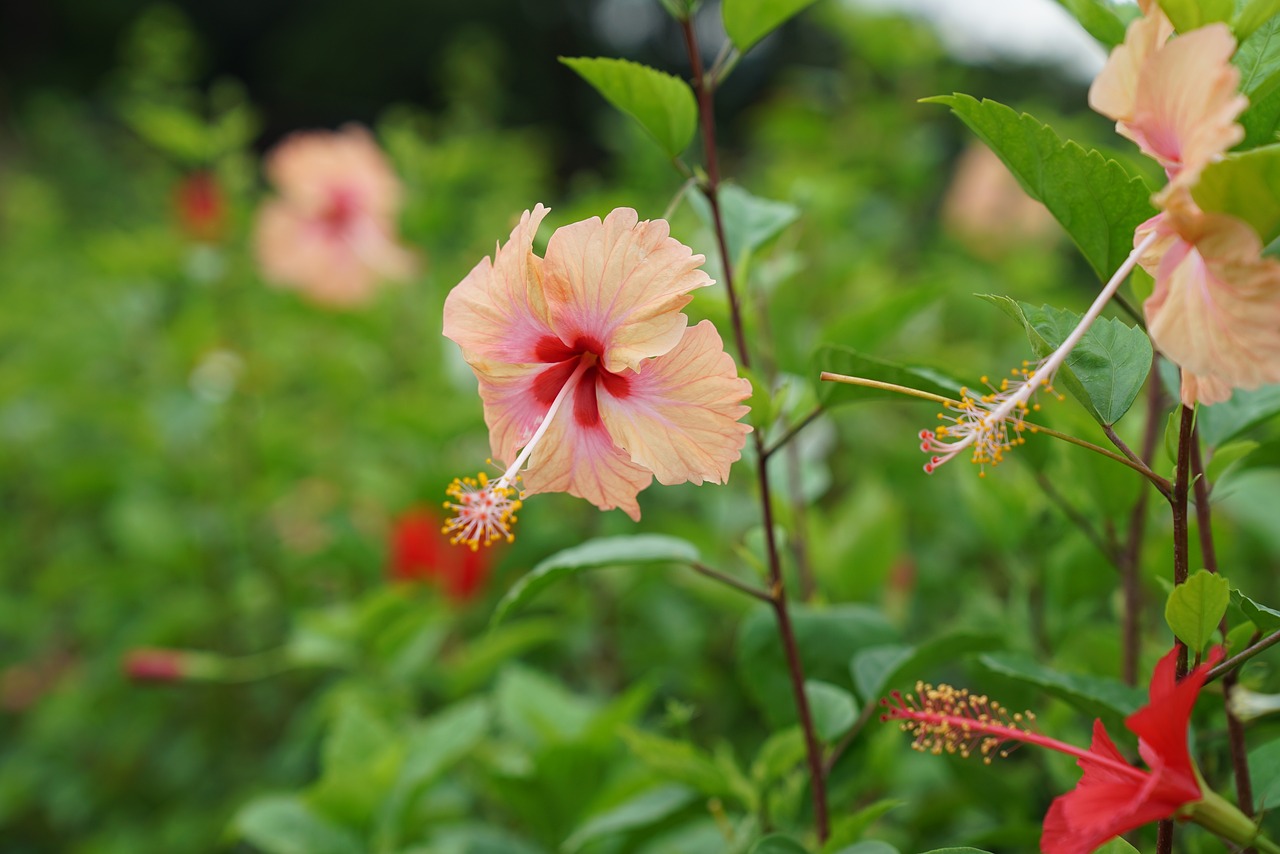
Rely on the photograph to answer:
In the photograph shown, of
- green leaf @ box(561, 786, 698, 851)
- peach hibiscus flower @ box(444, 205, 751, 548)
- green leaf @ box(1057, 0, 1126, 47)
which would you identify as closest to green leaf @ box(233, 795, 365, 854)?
green leaf @ box(561, 786, 698, 851)

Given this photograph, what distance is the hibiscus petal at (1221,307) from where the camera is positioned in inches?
18.2

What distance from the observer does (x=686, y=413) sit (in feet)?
2.04

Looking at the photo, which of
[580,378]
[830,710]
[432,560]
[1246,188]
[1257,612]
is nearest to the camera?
[1246,188]

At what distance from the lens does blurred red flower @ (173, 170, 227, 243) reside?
207 centimetres

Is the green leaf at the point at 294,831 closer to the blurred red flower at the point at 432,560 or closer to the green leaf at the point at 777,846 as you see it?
the green leaf at the point at 777,846

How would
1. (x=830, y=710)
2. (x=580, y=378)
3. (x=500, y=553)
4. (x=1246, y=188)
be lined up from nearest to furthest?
(x=1246, y=188) → (x=580, y=378) → (x=830, y=710) → (x=500, y=553)

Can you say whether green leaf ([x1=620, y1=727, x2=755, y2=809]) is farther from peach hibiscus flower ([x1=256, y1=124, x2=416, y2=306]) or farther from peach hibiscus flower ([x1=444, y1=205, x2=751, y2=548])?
peach hibiscus flower ([x1=256, y1=124, x2=416, y2=306])

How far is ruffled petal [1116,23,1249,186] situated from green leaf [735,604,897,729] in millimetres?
478

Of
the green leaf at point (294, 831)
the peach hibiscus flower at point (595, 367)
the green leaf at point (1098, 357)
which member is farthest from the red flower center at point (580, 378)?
the green leaf at point (294, 831)

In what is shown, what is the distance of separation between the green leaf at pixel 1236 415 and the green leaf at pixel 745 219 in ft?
1.15

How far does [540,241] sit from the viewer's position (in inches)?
54.4

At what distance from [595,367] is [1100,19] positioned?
0.40 meters

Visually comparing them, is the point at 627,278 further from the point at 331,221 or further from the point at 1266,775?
the point at 331,221

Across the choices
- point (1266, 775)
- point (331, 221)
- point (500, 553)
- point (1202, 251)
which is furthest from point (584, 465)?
point (331, 221)
